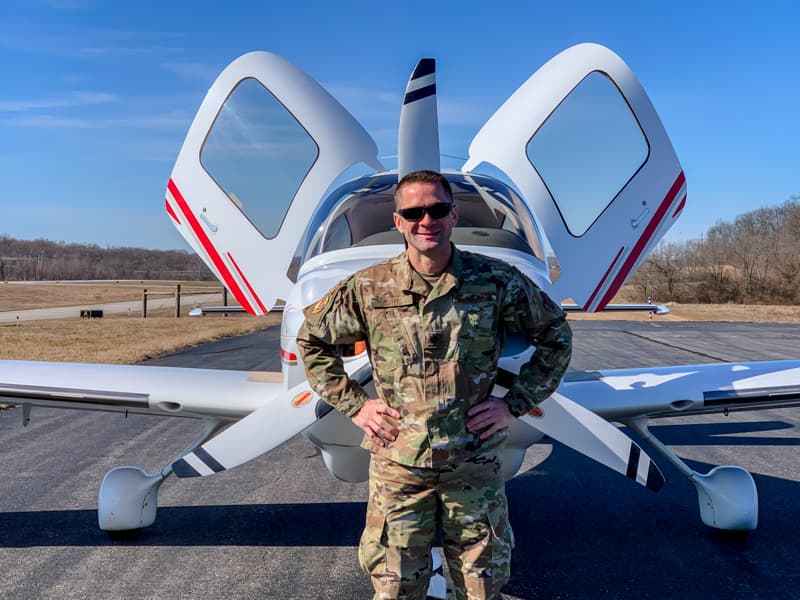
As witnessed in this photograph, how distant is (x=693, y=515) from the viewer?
186 inches

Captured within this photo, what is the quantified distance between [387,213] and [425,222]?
2145 mm

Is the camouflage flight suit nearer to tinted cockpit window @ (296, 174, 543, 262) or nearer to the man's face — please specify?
the man's face

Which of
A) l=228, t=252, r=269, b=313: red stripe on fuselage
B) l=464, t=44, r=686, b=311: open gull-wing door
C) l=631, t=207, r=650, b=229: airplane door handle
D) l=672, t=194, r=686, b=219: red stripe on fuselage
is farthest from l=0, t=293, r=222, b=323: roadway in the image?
l=672, t=194, r=686, b=219: red stripe on fuselage

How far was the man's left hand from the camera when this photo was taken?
7.59ft

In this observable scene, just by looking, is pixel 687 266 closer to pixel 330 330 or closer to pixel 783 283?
pixel 783 283

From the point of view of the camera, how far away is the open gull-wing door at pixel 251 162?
5027 millimetres

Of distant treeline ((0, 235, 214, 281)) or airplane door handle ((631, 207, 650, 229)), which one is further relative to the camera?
distant treeline ((0, 235, 214, 281))

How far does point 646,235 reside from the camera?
5.16m

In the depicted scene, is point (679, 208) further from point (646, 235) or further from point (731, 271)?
point (731, 271)

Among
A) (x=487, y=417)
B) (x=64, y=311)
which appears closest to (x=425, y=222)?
(x=487, y=417)

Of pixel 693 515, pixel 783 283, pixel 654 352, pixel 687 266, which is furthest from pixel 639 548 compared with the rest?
pixel 687 266

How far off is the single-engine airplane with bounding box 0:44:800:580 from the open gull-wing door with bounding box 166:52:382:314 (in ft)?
0.03

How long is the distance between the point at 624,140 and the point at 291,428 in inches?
141

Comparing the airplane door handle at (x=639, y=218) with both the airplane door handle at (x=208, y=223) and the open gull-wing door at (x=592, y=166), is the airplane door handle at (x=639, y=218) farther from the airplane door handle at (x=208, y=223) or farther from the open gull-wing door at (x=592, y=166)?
the airplane door handle at (x=208, y=223)
